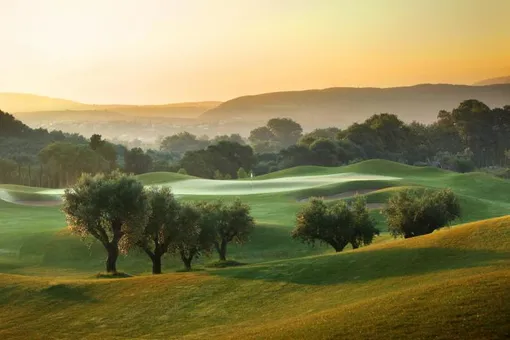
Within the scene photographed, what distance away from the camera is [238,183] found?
135 meters

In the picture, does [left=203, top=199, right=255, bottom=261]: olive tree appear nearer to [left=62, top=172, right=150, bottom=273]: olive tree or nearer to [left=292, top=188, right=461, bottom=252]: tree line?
[left=292, top=188, right=461, bottom=252]: tree line

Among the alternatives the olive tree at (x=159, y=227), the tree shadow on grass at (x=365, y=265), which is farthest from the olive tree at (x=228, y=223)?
the tree shadow on grass at (x=365, y=265)

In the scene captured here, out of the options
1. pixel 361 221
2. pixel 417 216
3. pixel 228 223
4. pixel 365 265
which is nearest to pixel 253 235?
pixel 228 223

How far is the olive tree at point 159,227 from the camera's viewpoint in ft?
190

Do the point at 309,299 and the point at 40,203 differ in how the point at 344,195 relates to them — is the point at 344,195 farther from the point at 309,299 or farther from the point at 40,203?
the point at 309,299

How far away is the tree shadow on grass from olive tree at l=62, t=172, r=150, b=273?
1368 cm

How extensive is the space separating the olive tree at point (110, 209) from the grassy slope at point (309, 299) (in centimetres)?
855

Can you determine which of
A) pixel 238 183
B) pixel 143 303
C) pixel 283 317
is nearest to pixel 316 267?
pixel 283 317

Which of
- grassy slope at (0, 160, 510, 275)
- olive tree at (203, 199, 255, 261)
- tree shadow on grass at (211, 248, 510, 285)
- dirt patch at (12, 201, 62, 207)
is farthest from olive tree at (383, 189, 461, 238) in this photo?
dirt patch at (12, 201, 62, 207)

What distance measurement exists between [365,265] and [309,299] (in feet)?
20.4

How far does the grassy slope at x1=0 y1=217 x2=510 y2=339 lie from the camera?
90.8ft

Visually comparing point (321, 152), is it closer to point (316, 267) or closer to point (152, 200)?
point (152, 200)

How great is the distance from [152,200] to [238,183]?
75616 millimetres

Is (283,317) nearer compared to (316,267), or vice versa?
(283,317)
